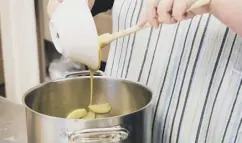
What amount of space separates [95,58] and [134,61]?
0.38 feet

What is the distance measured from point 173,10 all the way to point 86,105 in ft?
0.82

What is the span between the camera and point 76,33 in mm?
645

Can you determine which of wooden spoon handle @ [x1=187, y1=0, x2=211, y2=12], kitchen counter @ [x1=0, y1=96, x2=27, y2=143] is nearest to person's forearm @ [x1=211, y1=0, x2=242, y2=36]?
wooden spoon handle @ [x1=187, y1=0, x2=211, y2=12]

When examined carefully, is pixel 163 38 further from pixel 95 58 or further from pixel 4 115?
pixel 4 115

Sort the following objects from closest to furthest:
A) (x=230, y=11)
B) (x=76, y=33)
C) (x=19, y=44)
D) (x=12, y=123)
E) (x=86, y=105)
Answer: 1. (x=230, y=11)
2. (x=76, y=33)
3. (x=86, y=105)
4. (x=12, y=123)
5. (x=19, y=44)

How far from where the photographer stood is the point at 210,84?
627 mm

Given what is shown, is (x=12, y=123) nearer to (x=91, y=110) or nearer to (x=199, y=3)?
(x=91, y=110)

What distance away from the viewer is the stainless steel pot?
550mm

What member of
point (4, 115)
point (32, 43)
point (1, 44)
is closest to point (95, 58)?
point (4, 115)

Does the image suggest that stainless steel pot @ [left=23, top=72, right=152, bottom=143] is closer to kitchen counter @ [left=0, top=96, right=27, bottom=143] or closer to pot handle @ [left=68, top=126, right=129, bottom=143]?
pot handle @ [left=68, top=126, right=129, bottom=143]

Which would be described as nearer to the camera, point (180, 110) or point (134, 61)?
point (180, 110)

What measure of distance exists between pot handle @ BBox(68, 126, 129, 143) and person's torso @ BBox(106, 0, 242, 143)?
127 mm

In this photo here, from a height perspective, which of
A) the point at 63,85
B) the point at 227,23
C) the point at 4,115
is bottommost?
the point at 4,115

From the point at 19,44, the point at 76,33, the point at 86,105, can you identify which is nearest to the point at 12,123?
the point at 86,105
